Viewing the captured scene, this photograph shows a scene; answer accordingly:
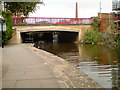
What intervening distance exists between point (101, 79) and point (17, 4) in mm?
3807

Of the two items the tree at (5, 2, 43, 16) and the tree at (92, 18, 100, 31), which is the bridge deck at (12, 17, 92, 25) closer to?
the tree at (92, 18, 100, 31)

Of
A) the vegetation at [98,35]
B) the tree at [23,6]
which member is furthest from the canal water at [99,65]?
the vegetation at [98,35]

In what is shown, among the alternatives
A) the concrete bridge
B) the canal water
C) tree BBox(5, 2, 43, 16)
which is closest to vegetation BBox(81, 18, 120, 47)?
the concrete bridge

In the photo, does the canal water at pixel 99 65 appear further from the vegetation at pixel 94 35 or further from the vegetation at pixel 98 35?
the vegetation at pixel 94 35

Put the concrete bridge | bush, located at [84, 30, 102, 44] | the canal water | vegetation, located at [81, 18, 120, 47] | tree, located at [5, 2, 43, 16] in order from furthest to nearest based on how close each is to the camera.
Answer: bush, located at [84, 30, 102, 44] → the concrete bridge → vegetation, located at [81, 18, 120, 47] → the canal water → tree, located at [5, 2, 43, 16]

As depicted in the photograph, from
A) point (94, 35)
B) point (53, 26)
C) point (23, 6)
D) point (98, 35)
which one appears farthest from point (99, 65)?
point (94, 35)

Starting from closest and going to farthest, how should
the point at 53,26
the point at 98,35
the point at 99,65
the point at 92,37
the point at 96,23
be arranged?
the point at 99,65 < the point at 53,26 < the point at 98,35 < the point at 92,37 < the point at 96,23

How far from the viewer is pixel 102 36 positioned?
24047mm

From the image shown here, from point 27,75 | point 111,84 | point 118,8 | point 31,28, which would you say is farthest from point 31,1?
point 118,8

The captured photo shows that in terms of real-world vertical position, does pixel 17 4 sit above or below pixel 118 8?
below

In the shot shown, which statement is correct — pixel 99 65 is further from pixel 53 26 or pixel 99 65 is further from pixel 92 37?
pixel 92 37

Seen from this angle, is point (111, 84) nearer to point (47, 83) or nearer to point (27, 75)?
point (47, 83)

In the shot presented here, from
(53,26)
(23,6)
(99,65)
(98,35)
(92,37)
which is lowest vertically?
(99,65)

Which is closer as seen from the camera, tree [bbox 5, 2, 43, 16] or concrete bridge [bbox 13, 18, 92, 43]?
tree [bbox 5, 2, 43, 16]
